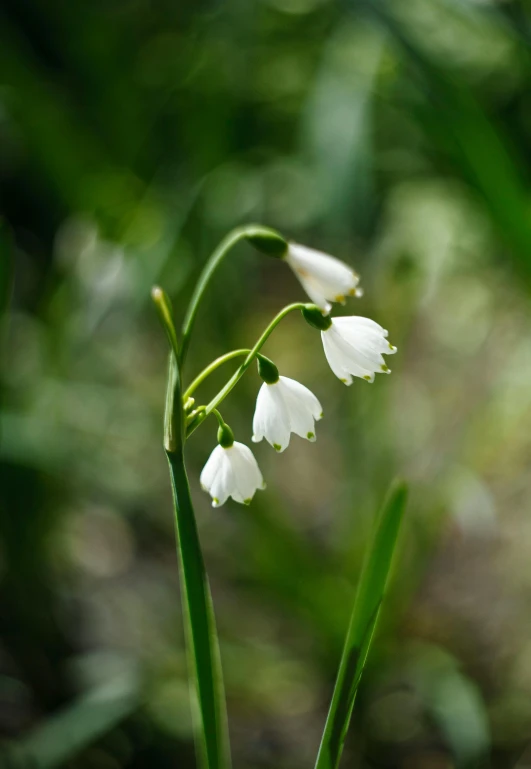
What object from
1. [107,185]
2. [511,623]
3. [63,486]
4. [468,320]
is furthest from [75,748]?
[468,320]

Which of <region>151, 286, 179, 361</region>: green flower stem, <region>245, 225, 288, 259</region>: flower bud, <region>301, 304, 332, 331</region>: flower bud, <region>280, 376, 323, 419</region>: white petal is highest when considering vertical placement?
<region>245, 225, 288, 259</region>: flower bud

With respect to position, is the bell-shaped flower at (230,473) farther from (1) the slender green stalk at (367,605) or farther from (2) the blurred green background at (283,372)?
(2) the blurred green background at (283,372)

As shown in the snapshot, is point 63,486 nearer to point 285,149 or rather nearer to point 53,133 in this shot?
point 53,133

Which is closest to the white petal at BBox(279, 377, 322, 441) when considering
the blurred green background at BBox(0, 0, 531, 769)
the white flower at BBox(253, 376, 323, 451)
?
the white flower at BBox(253, 376, 323, 451)

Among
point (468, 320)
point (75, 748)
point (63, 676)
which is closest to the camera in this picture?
point (75, 748)

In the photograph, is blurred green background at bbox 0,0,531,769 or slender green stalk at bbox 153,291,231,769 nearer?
slender green stalk at bbox 153,291,231,769

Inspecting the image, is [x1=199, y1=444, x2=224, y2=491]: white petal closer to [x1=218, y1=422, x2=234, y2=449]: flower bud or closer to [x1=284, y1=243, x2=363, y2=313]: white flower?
[x1=218, y1=422, x2=234, y2=449]: flower bud

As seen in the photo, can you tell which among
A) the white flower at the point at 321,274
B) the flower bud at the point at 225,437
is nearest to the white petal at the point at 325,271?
the white flower at the point at 321,274
